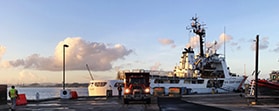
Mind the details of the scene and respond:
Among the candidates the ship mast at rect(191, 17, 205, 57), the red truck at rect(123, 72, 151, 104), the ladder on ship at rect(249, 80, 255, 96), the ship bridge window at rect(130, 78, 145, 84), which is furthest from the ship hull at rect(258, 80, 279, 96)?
the ship mast at rect(191, 17, 205, 57)

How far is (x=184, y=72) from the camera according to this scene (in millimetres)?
74375

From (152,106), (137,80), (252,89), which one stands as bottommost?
(152,106)

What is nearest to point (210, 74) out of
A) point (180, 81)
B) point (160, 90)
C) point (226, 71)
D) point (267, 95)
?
point (226, 71)

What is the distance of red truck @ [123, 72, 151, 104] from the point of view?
33.6 metres

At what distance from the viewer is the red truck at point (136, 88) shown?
110 feet

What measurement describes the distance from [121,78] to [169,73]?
37.0ft

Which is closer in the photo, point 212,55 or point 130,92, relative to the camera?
point 130,92

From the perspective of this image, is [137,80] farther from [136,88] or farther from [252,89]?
[252,89]

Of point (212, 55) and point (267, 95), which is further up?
point (212, 55)

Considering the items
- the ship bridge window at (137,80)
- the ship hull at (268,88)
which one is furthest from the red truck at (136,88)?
the ship hull at (268,88)

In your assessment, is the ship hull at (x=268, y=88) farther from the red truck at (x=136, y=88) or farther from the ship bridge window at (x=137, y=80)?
the ship bridge window at (x=137, y=80)

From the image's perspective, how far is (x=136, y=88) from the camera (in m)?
33.7

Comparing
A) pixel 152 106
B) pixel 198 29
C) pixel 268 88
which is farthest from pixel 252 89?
pixel 198 29

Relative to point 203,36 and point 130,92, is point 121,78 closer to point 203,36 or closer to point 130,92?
point 203,36
